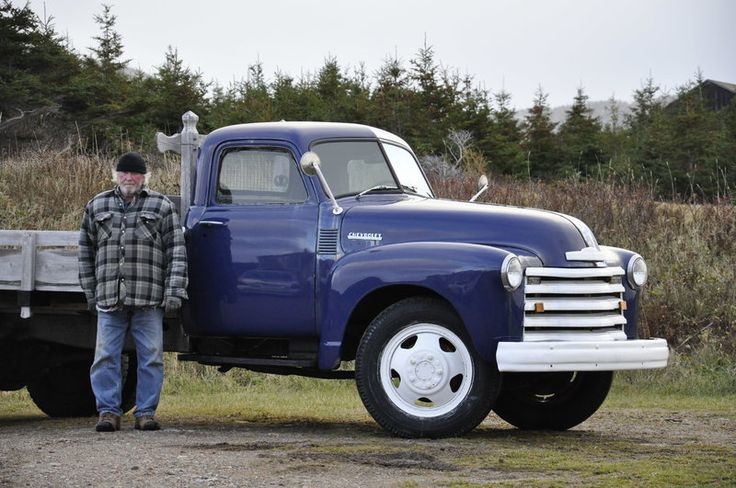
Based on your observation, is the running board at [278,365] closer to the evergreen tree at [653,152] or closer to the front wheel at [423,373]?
the front wheel at [423,373]

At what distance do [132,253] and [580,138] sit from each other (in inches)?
999

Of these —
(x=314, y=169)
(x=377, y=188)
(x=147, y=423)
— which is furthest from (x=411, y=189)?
(x=147, y=423)

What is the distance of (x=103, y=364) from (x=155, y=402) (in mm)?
452

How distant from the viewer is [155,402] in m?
8.73

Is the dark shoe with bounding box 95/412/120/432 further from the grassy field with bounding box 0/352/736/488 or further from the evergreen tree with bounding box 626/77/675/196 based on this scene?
the evergreen tree with bounding box 626/77/675/196

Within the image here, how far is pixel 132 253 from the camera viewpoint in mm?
8500

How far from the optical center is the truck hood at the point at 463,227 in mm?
7887

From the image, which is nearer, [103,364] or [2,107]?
[103,364]

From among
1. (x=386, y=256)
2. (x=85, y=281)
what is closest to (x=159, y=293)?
(x=85, y=281)

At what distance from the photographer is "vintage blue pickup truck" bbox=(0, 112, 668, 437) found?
303 inches

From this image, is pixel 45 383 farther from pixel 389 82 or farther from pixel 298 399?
pixel 389 82

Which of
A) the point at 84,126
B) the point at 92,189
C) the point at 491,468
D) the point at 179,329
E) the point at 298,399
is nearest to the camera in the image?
the point at 491,468

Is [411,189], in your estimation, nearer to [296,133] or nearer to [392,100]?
[296,133]

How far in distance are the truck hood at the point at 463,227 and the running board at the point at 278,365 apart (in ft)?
2.85
